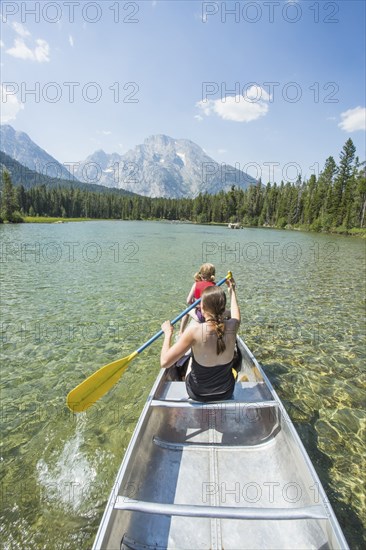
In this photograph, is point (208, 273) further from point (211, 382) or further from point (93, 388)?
point (93, 388)

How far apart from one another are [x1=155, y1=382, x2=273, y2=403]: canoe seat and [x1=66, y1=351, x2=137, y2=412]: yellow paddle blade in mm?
1217

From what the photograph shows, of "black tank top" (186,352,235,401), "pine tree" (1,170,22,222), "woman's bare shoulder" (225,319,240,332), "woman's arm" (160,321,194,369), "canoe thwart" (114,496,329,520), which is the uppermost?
"pine tree" (1,170,22,222)

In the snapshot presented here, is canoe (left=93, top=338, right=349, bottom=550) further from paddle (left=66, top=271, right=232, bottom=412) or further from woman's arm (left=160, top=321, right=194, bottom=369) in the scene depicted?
paddle (left=66, top=271, right=232, bottom=412)

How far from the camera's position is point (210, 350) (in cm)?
461

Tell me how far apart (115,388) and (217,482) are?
14.0ft

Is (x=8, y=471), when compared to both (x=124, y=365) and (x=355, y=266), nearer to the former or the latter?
(x=124, y=365)

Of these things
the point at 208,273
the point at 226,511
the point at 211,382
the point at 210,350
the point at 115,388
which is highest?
the point at 208,273

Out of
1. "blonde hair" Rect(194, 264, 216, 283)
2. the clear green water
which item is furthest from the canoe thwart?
"blonde hair" Rect(194, 264, 216, 283)

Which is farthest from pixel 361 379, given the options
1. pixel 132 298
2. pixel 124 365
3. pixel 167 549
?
pixel 132 298

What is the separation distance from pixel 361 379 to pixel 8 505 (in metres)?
8.69

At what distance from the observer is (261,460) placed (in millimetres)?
4566

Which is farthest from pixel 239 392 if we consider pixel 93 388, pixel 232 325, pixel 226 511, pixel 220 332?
pixel 93 388

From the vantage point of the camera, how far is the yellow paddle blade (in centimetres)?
582

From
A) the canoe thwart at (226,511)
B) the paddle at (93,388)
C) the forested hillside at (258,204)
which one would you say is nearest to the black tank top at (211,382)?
the canoe thwart at (226,511)
